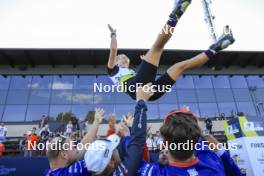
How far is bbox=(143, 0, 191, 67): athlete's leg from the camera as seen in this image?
10.8 feet

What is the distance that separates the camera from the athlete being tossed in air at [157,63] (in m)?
3.44

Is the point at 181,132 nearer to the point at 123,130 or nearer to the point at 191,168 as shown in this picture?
the point at 191,168

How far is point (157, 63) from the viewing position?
353cm

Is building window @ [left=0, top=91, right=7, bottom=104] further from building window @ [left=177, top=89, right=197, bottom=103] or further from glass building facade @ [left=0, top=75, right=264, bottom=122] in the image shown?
building window @ [left=177, top=89, right=197, bottom=103]

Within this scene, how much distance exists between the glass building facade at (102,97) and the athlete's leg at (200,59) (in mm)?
15330

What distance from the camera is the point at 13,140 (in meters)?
17.1

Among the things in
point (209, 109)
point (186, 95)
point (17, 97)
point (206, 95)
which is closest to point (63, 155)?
point (17, 97)

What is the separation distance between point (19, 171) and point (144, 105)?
8.55 meters

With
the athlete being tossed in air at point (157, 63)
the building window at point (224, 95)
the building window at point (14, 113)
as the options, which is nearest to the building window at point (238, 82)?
the building window at point (224, 95)

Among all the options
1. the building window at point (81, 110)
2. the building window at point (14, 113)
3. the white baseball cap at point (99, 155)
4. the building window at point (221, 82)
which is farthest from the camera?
the building window at point (221, 82)

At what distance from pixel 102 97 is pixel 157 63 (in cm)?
1665

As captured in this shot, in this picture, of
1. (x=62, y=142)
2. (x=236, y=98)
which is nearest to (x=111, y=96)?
(x=236, y=98)

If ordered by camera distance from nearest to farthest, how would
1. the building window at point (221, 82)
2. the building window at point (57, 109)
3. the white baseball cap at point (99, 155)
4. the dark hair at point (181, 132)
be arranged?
the dark hair at point (181, 132) → the white baseball cap at point (99, 155) → the building window at point (57, 109) → the building window at point (221, 82)

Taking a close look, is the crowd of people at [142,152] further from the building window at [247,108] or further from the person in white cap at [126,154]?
the building window at [247,108]
